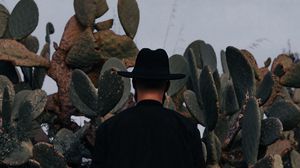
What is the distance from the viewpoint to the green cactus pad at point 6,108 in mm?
4348

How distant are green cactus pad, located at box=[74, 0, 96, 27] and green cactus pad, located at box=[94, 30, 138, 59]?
→ 4.7 inches

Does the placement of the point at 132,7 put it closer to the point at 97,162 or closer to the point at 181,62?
the point at 181,62

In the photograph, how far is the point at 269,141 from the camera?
167 inches

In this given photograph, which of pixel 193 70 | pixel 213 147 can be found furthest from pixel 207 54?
pixel 213 147

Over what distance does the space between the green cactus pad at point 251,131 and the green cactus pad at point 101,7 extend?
123 centimetres

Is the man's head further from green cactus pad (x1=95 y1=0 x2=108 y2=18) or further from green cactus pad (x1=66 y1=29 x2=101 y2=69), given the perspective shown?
green cactus pad (x1=95 y1=0 x2=108 y2=18)

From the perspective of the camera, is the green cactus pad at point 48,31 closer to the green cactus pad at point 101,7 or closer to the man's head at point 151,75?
the green cactus pad at point 101,7

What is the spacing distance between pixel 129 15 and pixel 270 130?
47.2 inches

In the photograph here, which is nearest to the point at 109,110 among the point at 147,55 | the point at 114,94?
the point at 114,94

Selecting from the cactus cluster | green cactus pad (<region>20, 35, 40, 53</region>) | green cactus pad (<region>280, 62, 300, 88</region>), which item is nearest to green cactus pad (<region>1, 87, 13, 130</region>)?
the cactus cluster

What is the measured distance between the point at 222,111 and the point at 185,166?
51.5 inches

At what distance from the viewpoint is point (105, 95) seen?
4289 millimetres

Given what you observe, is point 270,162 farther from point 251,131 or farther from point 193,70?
point 193,70

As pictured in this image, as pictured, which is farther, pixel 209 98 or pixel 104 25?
pixel 104 25
